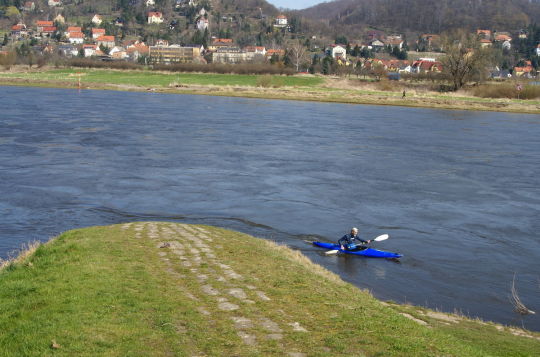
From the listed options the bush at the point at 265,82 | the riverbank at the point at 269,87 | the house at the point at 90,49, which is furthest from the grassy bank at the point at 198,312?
the house at the point at 90,49

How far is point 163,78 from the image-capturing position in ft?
350

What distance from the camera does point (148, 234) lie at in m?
16.0

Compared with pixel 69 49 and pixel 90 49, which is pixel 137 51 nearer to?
pixel 90 49

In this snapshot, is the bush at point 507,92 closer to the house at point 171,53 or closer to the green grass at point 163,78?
the green grass at point 163,78

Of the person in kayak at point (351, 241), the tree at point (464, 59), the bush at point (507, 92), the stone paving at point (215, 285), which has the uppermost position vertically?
the tree at point (464, 59)

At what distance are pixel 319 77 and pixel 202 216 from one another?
87275 mm

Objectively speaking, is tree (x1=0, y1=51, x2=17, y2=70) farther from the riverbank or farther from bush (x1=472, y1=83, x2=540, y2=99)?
bush (x1=472, y1=83, x2=540, y2=99)

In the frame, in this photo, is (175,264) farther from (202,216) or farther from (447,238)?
(447,238)

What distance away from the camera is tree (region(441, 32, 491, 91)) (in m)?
90.5

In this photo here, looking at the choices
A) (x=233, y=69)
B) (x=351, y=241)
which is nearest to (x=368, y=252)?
(x=351, y=241)

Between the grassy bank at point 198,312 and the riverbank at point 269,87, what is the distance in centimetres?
6902

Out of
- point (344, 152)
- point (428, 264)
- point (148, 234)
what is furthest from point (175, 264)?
point (344, 152)

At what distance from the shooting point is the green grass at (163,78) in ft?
328

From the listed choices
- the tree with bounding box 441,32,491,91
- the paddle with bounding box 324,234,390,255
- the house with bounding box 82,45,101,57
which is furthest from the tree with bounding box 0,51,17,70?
the paddle with bounding box 324,234,390,255
